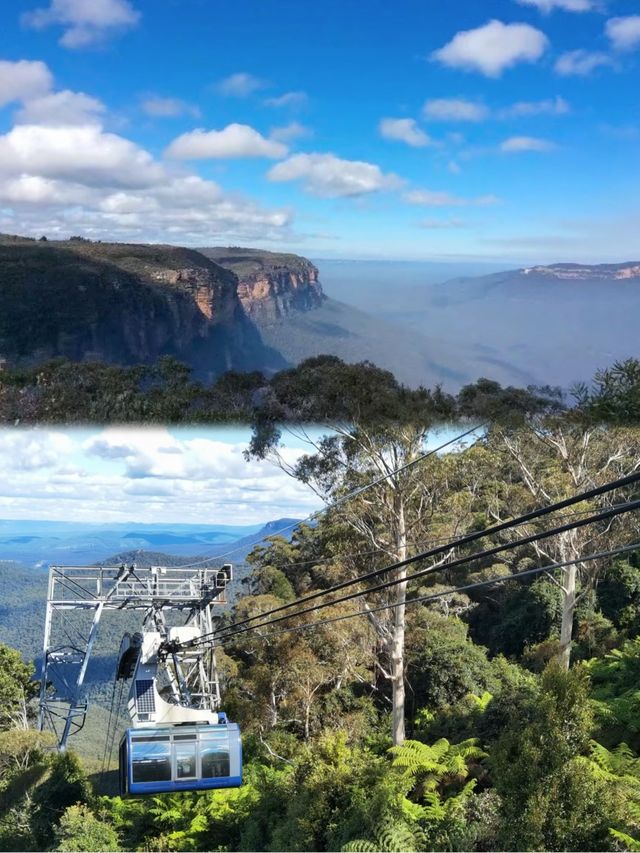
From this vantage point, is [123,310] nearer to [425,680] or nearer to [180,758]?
[425,680]

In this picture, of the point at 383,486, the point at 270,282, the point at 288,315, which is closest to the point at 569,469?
the point at 383,486

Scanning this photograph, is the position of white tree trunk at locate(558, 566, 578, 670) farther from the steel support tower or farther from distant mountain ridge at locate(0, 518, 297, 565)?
distant mountain ridge at locate(0, 518, 297, 565)

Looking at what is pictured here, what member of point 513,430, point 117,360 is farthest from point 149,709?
point 117,360

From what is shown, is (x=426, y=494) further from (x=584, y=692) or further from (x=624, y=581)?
(x=584, y=692)

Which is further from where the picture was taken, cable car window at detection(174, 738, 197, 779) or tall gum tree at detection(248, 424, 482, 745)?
tall gum tree at detection(248, 424, 482, 745)

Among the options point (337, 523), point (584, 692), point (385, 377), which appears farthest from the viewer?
point (337, 523)

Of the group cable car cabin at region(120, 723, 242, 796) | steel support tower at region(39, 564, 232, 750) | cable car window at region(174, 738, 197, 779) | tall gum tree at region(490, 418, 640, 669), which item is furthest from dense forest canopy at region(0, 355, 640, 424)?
cable car window at region(174, 738, 197, 779)
